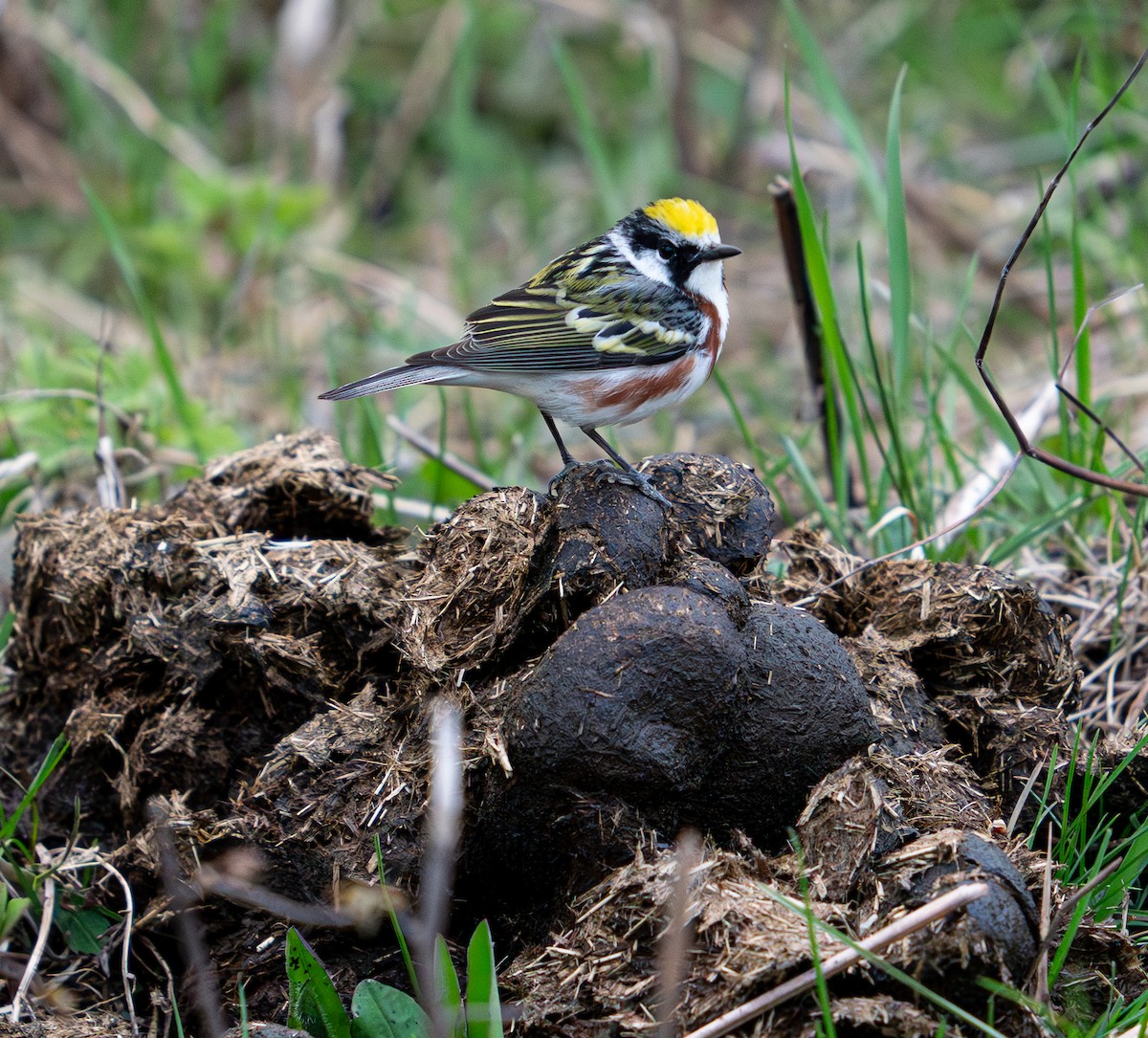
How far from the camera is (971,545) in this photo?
4586 mm

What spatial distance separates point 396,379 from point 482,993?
6.90 feet

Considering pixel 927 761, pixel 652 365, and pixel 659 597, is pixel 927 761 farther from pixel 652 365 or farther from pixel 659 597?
pixel 652 365

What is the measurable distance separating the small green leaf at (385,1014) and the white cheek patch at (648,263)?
2.64 meters

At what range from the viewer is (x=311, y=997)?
2.79m

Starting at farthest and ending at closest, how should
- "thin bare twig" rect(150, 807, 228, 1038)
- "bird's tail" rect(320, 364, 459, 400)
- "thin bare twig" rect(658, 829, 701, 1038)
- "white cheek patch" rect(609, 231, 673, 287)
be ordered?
"white cheek patch" rect(609, 231, 673, 287), "bird's tail" rect(320, 364, 459, 400), "thin bare twig" rect(150, 807, 228, 1038), "thin bare twig" rect(658, 829, 701, 1038)

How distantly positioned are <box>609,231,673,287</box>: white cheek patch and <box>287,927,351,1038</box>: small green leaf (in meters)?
2.63

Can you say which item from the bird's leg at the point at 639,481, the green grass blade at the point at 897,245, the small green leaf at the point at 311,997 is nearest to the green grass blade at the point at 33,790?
the small green leaf at the point at 311,997

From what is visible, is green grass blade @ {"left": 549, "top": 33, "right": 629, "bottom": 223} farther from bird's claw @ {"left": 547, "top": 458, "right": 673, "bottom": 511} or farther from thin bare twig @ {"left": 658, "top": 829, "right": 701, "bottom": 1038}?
thin bare twig @ {"left": 658, "top": 829, "right": 701, "bottom": 1038}

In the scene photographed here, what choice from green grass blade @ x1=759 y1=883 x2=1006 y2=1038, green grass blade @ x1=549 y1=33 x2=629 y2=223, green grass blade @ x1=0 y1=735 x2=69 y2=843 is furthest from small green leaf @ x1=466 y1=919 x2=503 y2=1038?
green grass blade @ x1=549 y1=33 x2=629 y2=223

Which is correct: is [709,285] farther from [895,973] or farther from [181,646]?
[895,973]

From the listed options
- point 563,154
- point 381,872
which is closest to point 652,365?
point 381,872

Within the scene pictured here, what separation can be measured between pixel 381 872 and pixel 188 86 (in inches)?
309

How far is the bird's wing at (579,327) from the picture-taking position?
4133mm

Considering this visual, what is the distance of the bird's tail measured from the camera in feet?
12.8
